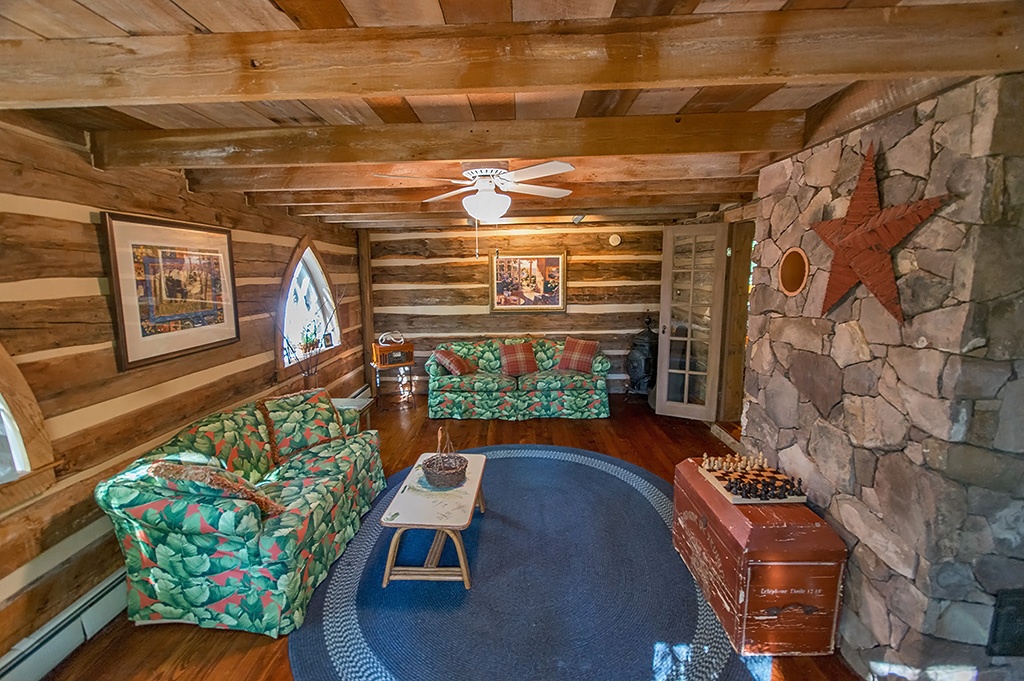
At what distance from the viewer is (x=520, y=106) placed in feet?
6.61

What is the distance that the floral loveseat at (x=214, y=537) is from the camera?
2.00 metres

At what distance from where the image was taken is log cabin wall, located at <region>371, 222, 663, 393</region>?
227 inches

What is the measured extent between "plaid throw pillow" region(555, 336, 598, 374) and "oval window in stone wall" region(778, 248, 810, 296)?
2988 millimetres

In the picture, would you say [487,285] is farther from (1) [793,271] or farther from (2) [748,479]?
(2) [748,479]

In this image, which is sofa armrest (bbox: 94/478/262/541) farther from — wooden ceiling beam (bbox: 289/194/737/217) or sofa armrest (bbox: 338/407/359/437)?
wooden ceiling beam (bbox: 289/194/737/217)

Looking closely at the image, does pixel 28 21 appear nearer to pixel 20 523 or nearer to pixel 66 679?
pixel 20 523

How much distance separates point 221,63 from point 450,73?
74 centimetres

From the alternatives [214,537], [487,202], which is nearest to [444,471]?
[214,537]

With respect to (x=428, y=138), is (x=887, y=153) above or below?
below

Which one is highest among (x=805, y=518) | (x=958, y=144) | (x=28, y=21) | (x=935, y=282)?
(x=28, y=21)

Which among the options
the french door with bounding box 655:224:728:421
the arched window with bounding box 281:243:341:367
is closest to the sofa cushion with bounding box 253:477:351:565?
the arched window with bounding box 281:243:341:367

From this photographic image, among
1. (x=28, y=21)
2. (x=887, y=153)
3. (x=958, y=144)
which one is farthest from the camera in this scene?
(x=887, y=153)

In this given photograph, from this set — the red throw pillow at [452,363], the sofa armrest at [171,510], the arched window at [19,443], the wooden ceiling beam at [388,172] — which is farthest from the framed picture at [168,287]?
the red throw pillow at [452,363]

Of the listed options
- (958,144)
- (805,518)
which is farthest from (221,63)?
(805,518)
